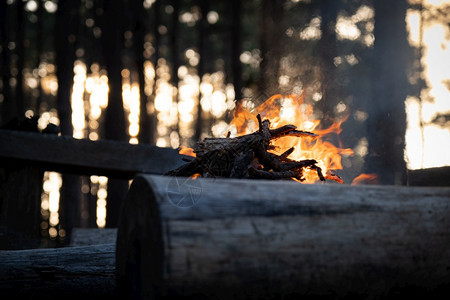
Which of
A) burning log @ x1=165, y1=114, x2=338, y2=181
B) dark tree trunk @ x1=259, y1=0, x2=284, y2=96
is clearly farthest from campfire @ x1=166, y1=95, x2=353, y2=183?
dark tree trunk @ x1=259, y1=0, x2=284, y2=96

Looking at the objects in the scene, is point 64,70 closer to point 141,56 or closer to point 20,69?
point 141,56

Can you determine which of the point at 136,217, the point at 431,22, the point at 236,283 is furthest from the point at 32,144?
the point at 431,22

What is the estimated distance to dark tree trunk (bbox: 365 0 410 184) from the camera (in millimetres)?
6809

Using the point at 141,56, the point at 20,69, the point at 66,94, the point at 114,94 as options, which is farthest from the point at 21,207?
the point at 20,69

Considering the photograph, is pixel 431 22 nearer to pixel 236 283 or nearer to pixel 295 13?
pixel 295 13

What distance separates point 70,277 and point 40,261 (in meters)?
0.24

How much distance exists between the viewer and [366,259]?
79.7 inches

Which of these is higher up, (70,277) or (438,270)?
(438,270)

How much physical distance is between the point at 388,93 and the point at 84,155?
4.79 metres

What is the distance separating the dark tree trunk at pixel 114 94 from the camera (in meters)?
9.56

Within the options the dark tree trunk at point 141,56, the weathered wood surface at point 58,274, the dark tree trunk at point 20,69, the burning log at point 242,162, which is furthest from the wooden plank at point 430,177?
the dark tree trunk at point 20,69

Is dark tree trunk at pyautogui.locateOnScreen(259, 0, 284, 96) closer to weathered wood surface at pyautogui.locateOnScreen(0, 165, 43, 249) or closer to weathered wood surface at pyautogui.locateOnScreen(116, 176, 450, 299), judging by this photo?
weathered wood surface at pyautogui.locateOnScreen(0, 165, 43, 249)

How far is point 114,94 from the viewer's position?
9.95 meters

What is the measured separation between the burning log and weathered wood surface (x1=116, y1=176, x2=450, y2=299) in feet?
3.57
